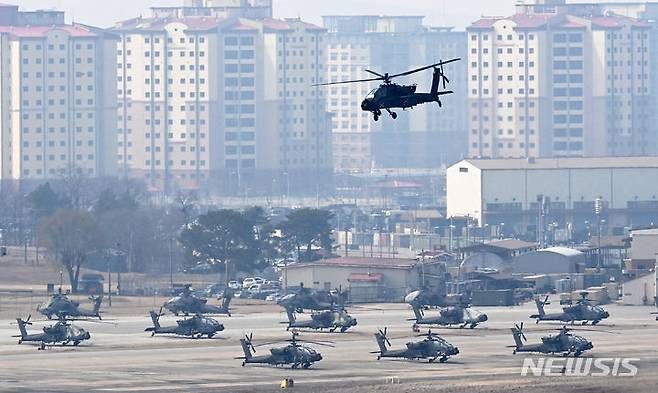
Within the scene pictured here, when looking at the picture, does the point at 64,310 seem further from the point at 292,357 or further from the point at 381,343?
the point at 292,357

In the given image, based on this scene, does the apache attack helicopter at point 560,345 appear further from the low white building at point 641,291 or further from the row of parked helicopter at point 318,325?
the low white building at point 641,291

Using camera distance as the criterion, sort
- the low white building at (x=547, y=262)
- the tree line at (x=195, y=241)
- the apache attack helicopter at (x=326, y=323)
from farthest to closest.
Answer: the low white building at (x=547, y=262) → the tree line at (x=195, y=241) → the apache attack helicopter at (x=326, y=323)

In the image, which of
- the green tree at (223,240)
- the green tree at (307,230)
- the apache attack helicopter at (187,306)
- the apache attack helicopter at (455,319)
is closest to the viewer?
the apache attack helicopter at (455,319)

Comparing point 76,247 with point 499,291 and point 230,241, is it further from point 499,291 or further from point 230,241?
point 499,291

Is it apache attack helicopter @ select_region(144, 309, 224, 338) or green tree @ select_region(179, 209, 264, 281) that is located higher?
green tree @ select_region(179, 209, 264, 281)

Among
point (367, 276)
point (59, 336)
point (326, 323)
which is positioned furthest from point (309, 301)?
point (59, 336)

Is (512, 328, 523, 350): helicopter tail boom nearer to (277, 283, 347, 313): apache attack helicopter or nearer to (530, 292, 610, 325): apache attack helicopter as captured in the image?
(530, 292, 610, 325): apache attack helicopter

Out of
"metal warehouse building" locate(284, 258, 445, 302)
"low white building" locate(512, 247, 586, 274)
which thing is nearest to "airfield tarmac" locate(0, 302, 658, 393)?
"metal warehouse building" locate(284, 258, 445, 302)

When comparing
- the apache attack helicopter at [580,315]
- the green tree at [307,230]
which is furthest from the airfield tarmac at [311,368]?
the green tree at [307,230]
